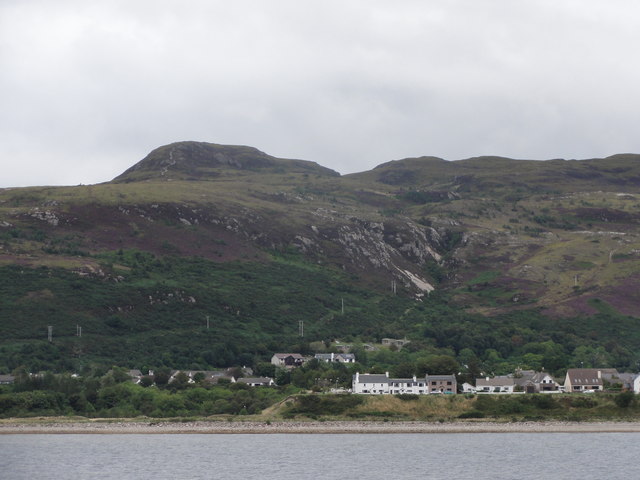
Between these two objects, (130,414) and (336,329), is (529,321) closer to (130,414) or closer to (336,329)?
(336,329)

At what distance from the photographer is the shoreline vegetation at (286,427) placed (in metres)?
90.4

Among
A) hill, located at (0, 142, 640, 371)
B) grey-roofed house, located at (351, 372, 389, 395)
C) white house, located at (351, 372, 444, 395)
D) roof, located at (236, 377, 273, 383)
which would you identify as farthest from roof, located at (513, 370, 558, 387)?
roof, located at (236, 377, 273, 383)

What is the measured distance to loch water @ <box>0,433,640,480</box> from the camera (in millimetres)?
66250

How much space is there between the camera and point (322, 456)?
249 feet

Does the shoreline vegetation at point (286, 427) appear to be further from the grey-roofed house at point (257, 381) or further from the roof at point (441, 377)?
the grey-roofed house at point (257, 381)

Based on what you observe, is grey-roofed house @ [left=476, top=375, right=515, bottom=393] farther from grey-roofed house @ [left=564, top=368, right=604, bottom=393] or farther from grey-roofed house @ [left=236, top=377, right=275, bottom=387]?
grey-roofed house @ [left=236, top=377, right=275, bottom=387]

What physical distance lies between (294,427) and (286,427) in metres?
0.79

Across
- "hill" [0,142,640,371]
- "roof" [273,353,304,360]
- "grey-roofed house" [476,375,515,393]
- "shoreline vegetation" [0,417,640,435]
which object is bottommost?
"shoreline vegetation" [0,417,640,435]

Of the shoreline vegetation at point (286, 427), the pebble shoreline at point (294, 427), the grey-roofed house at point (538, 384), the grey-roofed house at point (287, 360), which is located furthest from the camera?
the grey-roofed house at point (287, 360)

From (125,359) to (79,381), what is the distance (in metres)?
18.4

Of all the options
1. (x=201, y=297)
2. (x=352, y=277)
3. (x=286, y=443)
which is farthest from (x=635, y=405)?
(x=352, y=277)

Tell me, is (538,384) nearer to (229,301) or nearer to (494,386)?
(494,386)

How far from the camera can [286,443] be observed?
85938mm

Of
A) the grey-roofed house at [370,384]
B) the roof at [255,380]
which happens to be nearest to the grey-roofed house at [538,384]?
the grey-roofed house at [370,384]
